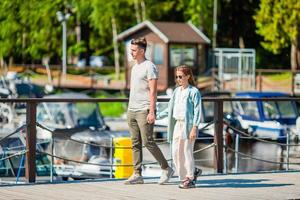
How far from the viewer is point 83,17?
72.5 m

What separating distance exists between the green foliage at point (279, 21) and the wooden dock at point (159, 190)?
41576mm

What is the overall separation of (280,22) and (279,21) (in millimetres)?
83

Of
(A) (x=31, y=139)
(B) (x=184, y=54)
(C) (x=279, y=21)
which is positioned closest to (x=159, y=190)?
(A) (x=31, y=139)

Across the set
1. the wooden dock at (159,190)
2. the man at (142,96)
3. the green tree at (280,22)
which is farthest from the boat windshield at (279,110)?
the man at (142,96)

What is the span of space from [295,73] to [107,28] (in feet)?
85.7

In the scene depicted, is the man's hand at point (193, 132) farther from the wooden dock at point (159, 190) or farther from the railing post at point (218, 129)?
the railing post at point (218, 129)

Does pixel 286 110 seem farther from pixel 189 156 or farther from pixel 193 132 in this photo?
A: pixel 193 132

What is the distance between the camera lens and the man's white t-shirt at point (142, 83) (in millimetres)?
12938

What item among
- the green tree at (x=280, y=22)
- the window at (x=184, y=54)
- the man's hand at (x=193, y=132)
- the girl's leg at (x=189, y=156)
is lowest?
the girl's leg at (x=189, y=156)

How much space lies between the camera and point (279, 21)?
183 feet

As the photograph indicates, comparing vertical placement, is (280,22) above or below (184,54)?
above

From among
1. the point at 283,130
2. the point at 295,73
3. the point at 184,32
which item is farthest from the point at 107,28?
the point at 283,130

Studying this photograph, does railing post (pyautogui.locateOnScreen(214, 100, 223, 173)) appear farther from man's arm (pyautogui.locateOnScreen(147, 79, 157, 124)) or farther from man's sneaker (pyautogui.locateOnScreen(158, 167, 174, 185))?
man's arm (pyautogui.locateOnScreen(147, 79, 157, 124))

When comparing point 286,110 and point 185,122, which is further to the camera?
point 286,110
